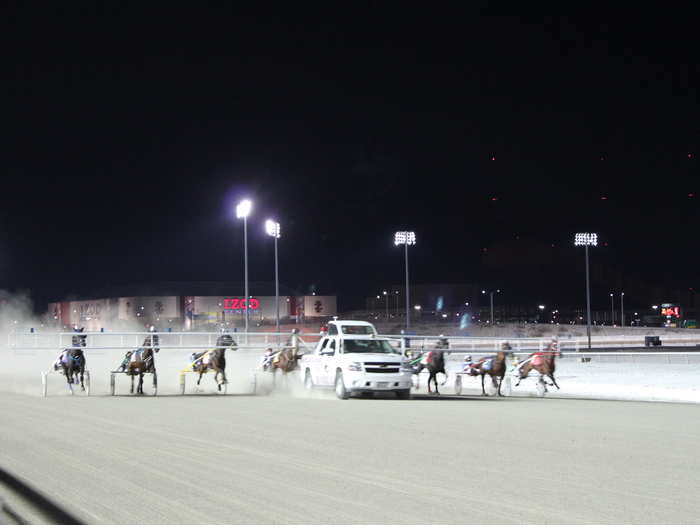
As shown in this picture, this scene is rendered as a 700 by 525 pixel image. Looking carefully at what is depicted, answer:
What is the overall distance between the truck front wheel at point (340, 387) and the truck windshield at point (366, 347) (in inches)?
31.1

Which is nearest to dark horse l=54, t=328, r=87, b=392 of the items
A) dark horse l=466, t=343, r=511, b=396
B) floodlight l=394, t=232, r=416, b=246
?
dark horse l=466, t=343, r=511, b=396

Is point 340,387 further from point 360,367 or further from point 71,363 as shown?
point 71,363

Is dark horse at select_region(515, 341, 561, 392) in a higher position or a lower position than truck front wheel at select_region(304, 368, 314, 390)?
higher

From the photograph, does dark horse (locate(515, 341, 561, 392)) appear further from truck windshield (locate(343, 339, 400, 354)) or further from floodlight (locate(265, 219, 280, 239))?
floodlight (locate(265, 219, 280, 239))

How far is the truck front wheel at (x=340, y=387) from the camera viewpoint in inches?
933

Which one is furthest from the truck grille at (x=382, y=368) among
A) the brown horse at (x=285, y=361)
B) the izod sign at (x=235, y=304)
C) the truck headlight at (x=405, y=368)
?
the izod sign at (x=235, y=304)

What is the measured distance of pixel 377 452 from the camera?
12289 mm

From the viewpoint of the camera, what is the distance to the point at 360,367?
23.4m

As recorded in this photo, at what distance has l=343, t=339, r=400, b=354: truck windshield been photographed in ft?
80.8

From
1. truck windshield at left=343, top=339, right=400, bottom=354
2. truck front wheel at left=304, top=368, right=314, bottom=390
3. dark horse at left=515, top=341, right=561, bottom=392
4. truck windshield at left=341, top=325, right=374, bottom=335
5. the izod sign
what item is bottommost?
truck front wheel at left=304, top=368, right=314, bottom=390

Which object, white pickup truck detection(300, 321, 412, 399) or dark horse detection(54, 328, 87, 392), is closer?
white pickup truck detection(300, 321, 412, 399)

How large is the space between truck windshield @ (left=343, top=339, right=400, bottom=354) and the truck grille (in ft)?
3.46

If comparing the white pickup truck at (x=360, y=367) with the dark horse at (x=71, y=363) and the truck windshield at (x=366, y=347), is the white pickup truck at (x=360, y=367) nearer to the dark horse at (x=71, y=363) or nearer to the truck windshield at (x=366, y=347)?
the truck windshield at (x=366, y=347)

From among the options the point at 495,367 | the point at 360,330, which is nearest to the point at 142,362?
the point at 360,330
